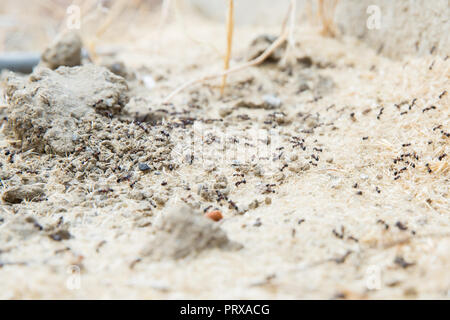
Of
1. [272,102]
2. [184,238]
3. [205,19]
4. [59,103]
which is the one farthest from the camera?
[205,19]

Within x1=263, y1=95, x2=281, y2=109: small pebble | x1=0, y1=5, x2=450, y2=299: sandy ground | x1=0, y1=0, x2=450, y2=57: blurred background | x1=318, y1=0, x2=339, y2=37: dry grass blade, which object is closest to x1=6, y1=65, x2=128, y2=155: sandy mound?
x1=0, y1=5, x2=450, y2=299: sandy ground

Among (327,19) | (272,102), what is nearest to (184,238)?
(272,102)

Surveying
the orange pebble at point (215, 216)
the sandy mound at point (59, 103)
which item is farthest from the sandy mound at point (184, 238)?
the sandy mound at point (59, 103)

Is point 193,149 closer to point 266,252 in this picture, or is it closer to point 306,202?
point 306,202

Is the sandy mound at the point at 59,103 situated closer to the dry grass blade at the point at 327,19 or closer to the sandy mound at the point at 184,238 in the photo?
the sandy mound at the point at 184,238

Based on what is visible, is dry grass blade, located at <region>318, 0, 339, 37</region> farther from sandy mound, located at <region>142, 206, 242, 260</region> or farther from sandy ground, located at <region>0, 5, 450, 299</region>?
sandy mound, located at <region>142, 206, 242, 260</region>

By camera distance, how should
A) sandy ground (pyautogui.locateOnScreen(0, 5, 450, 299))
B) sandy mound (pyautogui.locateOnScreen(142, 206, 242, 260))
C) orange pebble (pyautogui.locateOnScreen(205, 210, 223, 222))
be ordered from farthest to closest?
orange pebble (pyautogui.locateOnScreen(205, 210, 223, 222))
sandy mound (pyautogui.locateOnScreen(142, 206, 242, 260))
sandy ground (pyautogui.locateOnScreen(0, 5, 450, 299))

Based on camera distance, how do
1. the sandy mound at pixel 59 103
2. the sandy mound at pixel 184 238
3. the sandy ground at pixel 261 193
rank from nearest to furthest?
the sandy ground at pixel 261 193 < the sandy mound at pixel 184 238 < the sandy mound at pixel 59 103

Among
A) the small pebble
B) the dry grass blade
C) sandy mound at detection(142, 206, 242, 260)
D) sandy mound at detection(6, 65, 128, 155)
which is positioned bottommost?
sandy mound at detection(142, 206, 242, 260)

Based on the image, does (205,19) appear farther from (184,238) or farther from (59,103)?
(184,238)
